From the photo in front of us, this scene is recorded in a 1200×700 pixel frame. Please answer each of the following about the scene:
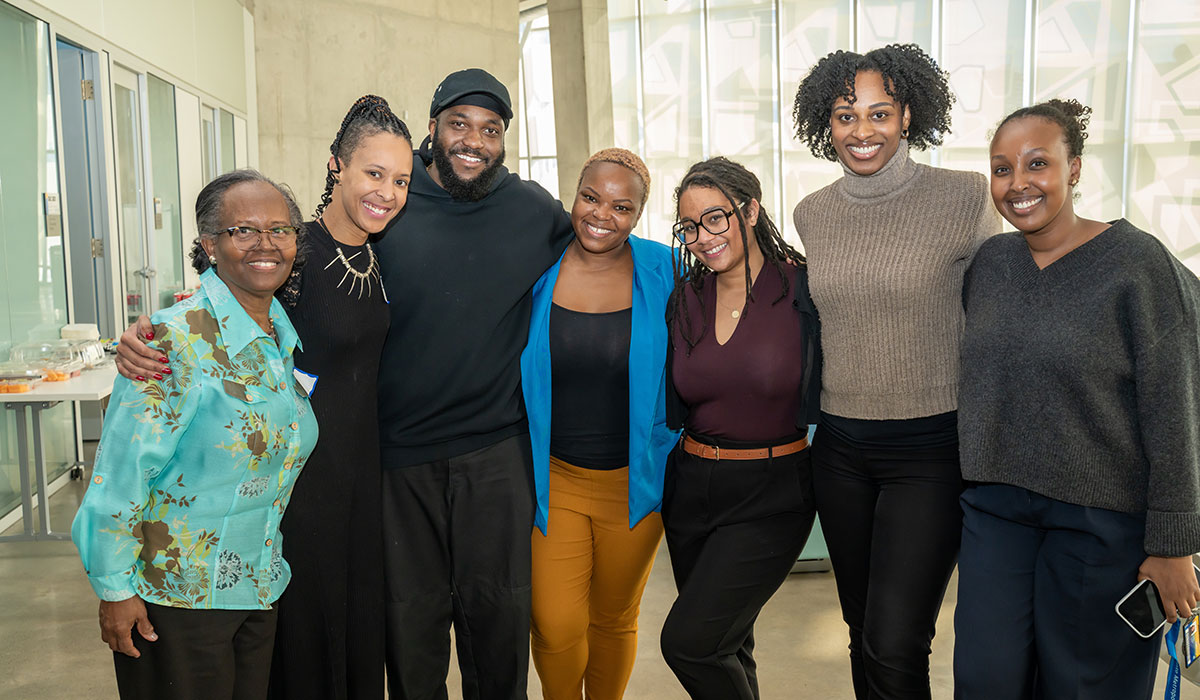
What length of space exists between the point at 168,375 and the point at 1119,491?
2008mm

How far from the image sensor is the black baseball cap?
2.60 meters

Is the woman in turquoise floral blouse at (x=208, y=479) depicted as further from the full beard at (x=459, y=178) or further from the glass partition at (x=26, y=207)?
the glass partition at (x=26, y=207)

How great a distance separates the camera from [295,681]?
225 centimetres

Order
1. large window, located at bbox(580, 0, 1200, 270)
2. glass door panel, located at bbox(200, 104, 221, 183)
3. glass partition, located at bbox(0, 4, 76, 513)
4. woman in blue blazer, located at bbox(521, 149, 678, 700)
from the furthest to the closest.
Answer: glass door panel, located at bbox(200, 104, 221, 183), large window, located at bbox(580, 0, 1200, 270), glass partition, located at bbox(0, 4, 76, 513), woman in blue blazer, located at bbox(521, 149, 678, 700)

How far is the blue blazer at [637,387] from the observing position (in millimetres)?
2631

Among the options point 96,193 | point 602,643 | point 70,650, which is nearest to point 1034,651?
point 602,643

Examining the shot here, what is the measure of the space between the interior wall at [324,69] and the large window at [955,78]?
8.50 ft

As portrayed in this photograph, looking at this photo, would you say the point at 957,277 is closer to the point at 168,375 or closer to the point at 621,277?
the point at 621,277

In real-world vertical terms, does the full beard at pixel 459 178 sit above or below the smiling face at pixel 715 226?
above

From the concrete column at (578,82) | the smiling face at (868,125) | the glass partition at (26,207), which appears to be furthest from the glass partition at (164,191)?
the smiling face at (868,125)

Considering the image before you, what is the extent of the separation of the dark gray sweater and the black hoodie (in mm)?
1295

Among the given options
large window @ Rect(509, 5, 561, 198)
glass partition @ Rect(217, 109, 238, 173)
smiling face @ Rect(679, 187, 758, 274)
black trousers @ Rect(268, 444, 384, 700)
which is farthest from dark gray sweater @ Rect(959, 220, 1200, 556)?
large window @ Rect(509, 5, 561, 198)

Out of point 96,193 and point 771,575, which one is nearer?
point 771,575

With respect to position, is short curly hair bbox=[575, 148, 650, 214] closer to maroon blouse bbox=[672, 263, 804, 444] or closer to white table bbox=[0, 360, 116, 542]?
maroon blouse bbox=[672, 263, 804, 444]
